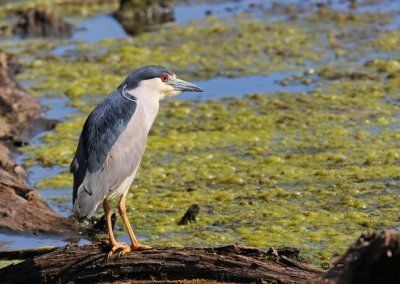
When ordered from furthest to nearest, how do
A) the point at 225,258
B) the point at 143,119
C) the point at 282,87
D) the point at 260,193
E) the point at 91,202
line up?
1. the point at 282,87
2. the point at 260,193
3. the point at 143,119
4. the point at 91,202
5. the point at 225,258

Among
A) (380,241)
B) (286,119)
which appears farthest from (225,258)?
(286,119)

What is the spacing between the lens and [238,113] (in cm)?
1002

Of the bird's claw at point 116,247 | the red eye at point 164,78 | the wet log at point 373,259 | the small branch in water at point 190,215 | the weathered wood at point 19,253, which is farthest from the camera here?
the small branch in water at point 190,215

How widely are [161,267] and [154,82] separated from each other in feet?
5.16

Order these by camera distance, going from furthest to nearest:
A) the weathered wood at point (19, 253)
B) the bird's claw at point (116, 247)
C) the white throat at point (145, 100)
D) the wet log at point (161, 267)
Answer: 1. the weathered wood at point (19, 253)
2. the white throat at point (145, 100)
3. the bird's claw at point (116, 247)
4. the wet log at point (161, 267)

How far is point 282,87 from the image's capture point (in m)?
10.9

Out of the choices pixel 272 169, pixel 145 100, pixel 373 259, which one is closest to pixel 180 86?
pixel 145 100

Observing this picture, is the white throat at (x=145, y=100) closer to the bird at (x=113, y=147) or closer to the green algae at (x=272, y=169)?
the bird at (x=113, y=147)

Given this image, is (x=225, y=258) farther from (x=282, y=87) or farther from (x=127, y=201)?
(x=282, y=87)

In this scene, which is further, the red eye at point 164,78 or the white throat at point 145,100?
the red eye at point 164,78

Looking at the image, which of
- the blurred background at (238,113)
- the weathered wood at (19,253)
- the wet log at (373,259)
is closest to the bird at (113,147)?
the weathered wood at (19,253)

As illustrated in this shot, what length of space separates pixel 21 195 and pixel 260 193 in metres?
2.01

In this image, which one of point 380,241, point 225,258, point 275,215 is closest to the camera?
point 380,241

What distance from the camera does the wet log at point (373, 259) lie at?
3.79 m
